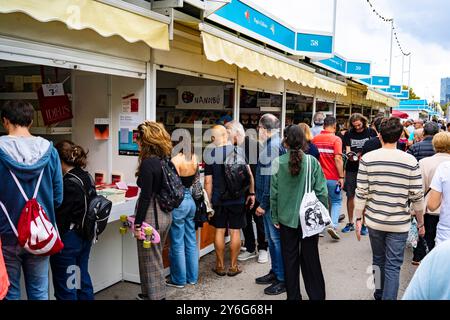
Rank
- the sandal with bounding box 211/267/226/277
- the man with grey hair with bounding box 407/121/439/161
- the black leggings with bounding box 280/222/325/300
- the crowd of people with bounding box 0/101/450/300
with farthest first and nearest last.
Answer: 1. the man with grey hair with bounding box 407/121/439/161
2. the sandal with bounding box 211/267/226/277
3. the black leggings with bounding box 280/222/325/300
4. the crowd of people with bounding box 0/101/450/300

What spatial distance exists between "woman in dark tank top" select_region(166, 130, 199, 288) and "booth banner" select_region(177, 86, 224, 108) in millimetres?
2144

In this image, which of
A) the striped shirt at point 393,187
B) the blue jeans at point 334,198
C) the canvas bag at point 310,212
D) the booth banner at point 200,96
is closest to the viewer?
the striped shirt at point 393,187

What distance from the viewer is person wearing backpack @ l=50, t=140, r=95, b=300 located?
9.43 feet

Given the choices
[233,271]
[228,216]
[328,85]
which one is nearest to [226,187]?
[228,216]

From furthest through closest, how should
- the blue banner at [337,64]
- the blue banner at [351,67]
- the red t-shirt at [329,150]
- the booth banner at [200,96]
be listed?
the blue banner at [351,67]
the blue banner at [337,64]
the booth banner at [200,96]
the red t-shirt at [329,150]

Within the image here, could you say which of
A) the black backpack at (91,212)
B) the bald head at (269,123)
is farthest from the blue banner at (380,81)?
the black backpack at (91,212)


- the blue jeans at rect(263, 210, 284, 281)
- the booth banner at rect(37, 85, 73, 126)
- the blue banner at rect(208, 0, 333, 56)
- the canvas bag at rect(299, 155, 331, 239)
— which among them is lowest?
the blue jeans at rect(263, 210, 284, 281)

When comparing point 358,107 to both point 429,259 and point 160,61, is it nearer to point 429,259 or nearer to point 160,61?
point 160,61

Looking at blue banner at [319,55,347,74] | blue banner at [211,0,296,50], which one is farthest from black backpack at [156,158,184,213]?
blue banner at [319,55,347,74]

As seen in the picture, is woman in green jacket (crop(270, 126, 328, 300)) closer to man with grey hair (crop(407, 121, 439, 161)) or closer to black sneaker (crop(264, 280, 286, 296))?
black sneaker (crop(264, 280, 286, 296))

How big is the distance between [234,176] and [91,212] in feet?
5.08

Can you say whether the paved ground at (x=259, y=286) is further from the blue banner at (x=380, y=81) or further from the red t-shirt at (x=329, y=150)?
the blue banner at (x=380, y=81)

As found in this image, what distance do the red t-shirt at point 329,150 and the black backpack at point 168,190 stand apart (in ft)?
8.74

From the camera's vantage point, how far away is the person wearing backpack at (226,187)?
4.04 meters
